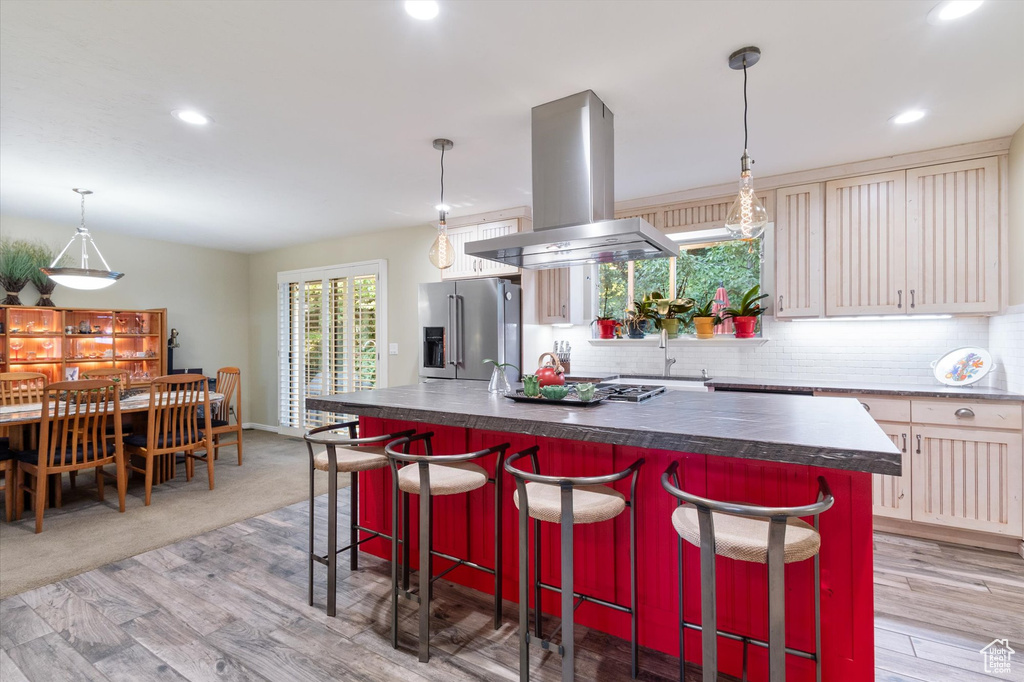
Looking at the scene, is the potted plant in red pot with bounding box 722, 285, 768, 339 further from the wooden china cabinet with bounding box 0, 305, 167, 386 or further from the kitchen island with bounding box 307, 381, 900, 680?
the wooden china cabinet with bounding box 0, 305, 167, 386

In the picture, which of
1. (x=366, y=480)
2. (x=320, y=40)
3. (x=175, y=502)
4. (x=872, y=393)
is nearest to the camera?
(x=320, y=40)

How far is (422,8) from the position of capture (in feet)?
6.03

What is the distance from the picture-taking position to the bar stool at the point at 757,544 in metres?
1.23

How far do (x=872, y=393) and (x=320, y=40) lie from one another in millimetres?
3702

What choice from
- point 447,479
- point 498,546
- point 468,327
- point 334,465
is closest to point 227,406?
point 468,327

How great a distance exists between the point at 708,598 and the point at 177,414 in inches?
171

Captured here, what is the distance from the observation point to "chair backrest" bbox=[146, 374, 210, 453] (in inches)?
152

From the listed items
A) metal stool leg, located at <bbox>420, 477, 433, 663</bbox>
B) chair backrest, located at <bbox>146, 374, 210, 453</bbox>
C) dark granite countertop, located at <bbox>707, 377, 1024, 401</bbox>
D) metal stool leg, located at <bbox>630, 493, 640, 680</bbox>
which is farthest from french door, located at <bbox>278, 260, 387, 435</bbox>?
metal stool leg, located at <bbox>630, 493, 640, 680</bbox>

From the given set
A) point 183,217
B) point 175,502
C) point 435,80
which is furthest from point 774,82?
point 183,217

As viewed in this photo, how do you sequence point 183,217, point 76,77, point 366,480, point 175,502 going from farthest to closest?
point 183,217
point 175,502
point 366,480
point 76,77

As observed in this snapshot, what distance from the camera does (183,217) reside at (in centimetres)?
489

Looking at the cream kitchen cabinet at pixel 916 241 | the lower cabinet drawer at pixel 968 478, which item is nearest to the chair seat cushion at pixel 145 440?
the cream kitchen cabinet at pixel 916 241

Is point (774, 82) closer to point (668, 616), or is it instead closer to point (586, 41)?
point (586, 41)

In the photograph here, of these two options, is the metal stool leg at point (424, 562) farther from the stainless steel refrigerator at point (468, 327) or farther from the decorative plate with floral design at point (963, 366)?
the decorative plate with floral design at point (963, 366)
